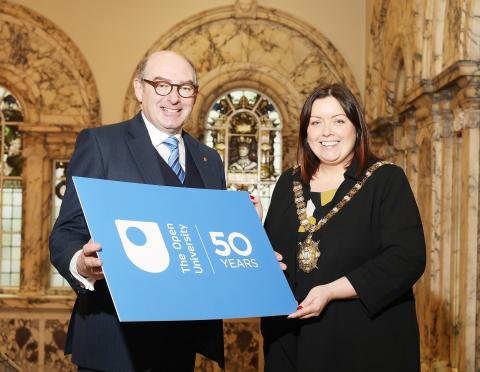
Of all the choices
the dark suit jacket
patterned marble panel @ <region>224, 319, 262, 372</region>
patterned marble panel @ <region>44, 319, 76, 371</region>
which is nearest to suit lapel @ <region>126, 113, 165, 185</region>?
the dark suit jacket

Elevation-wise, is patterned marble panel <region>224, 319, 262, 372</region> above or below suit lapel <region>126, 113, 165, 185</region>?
below

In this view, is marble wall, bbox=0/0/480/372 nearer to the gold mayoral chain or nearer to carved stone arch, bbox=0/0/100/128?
carved stone arch, bbox=0/0/100/128

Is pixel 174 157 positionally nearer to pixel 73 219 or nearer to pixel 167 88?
pixel 167 88

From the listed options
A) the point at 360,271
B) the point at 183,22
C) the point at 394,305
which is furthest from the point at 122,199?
the point at 183,22

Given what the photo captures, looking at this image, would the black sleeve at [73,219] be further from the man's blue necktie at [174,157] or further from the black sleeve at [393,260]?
the black sleeve at [393,260]

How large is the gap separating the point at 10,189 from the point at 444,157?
19.9 feet

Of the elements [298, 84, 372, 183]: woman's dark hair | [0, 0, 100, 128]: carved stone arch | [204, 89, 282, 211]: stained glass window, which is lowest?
[298, 84, 372, 183]: woman's dark hair

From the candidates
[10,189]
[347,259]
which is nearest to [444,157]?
[347,259]

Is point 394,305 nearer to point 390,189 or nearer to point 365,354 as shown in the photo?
point 365,354

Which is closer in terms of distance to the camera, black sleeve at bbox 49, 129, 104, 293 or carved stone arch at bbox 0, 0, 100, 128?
black sleeve at bbox 49, 129, 104, 293

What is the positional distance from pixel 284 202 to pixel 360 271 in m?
0.54

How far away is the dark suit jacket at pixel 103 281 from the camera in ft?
9.54

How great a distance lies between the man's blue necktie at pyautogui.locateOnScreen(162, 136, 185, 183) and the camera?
126 inches

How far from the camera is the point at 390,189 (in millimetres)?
2973
